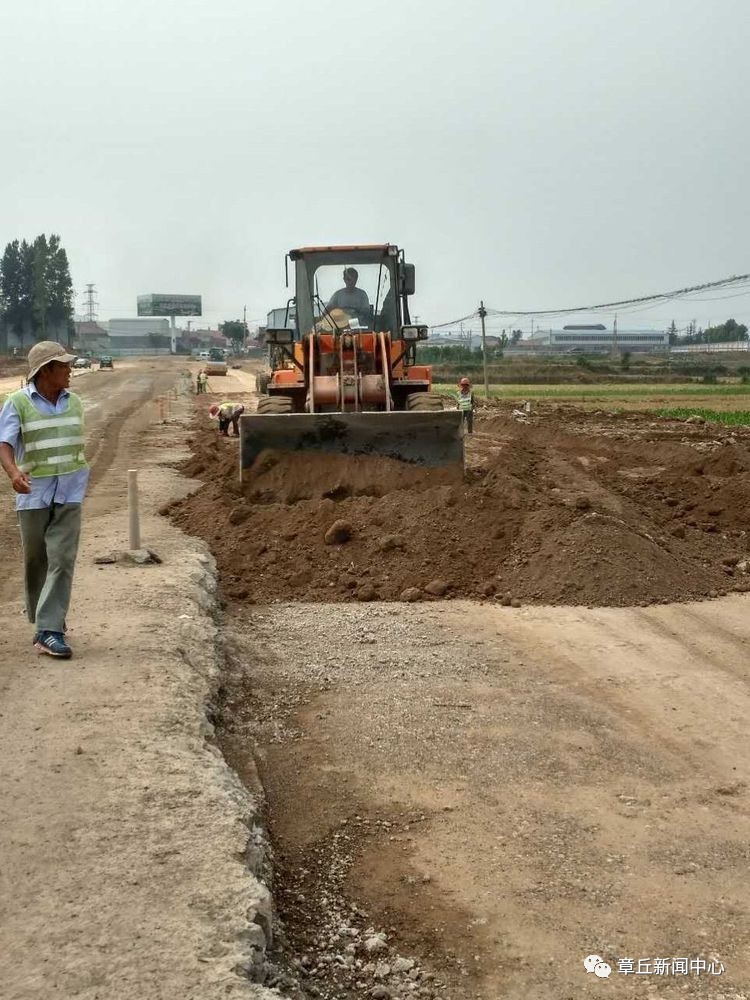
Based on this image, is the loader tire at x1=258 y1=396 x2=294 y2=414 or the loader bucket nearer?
the loader bucket

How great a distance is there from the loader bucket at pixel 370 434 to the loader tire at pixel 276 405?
115cm

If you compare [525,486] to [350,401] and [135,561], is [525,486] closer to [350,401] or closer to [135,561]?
[350,401]

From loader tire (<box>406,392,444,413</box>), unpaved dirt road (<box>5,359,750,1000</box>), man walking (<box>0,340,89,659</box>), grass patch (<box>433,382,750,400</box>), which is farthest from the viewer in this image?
grass patch (<box>433,382,750,400</box>)

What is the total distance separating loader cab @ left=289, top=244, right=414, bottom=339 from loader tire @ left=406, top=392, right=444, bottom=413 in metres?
1.09

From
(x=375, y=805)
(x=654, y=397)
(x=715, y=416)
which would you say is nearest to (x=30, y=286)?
(x=654, y=397)

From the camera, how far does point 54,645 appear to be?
6.63 metres

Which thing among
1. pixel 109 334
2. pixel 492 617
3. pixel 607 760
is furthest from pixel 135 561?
pixel 109 334

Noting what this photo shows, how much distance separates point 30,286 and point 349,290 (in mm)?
96928

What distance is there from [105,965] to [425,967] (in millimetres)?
1173

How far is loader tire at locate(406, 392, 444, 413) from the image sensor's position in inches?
540

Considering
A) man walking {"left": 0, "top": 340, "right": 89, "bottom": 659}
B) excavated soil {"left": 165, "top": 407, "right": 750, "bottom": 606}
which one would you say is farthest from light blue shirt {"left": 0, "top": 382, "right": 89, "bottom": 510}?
excavated soil {"left": 165, "top": 407, "right": 750, "bottom": 606}

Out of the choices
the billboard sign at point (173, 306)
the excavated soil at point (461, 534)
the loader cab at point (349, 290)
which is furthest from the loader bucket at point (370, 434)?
the billboard sign at point (173, 306)

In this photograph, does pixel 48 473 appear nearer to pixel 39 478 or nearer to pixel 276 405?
pixel 39 478

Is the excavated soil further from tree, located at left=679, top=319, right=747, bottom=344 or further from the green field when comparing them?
tree, located at left=679, top=319, right=747, bottom=344
